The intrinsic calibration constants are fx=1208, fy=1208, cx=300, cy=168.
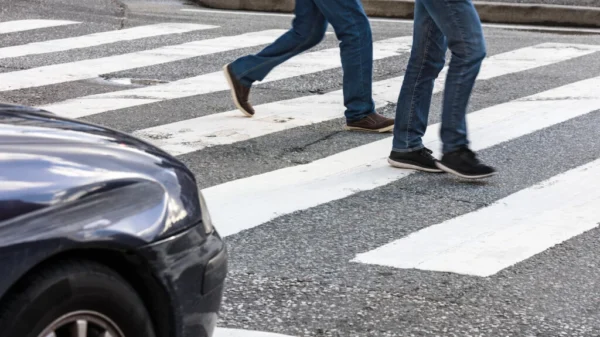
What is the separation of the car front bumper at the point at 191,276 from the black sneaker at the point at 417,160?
327 cm

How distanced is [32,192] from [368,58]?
4.82 m

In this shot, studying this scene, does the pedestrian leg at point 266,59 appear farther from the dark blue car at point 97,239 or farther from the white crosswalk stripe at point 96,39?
the dark blue car at point 97,239

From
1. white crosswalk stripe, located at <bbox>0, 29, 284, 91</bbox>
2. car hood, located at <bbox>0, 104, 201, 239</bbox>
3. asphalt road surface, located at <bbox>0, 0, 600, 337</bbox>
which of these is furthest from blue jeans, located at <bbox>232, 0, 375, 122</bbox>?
car hood, located at <bbox>0, 104, 201, 239</bbox>

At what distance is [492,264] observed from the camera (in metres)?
4.79

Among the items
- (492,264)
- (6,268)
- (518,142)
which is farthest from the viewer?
(518,142)

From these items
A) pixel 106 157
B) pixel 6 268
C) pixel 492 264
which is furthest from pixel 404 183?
pixel 6 268

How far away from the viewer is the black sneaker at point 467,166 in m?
6.17

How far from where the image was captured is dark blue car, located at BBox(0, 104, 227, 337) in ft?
9.00

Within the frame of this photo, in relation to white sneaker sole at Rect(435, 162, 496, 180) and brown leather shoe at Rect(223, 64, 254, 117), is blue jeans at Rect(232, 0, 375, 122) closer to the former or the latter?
brown leather shoe at Rect(223, 64, 254, 117)

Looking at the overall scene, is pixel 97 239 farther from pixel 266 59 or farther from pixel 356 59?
pixel 266 59

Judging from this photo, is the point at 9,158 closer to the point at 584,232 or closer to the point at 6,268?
the point at 6,268

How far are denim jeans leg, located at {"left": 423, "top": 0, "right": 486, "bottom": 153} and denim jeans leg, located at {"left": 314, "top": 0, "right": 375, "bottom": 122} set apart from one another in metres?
1.17

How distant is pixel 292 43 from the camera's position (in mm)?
7723

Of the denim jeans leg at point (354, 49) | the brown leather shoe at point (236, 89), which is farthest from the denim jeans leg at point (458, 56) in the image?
the brown leather shoe at point (236, 89)
